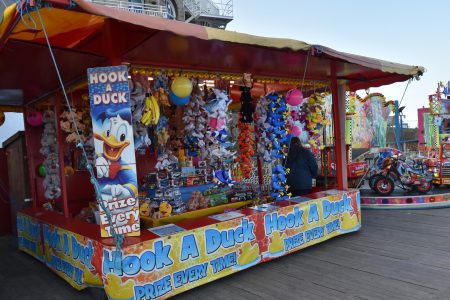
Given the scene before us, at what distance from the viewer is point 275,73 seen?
5.47 meters

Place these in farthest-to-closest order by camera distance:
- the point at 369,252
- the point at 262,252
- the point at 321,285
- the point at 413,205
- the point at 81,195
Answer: the point at 413,205
the point at 81,195
the point at 369,252
the point at 262,252
the point at 321,285

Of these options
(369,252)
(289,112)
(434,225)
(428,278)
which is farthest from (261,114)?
(434,225)

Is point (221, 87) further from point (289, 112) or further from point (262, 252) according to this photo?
point (262, 252)

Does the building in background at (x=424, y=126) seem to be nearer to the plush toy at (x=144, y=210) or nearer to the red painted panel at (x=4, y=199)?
the plush toy at (x=144, y=210)

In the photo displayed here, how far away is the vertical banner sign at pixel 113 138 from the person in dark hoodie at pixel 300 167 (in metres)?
3.26

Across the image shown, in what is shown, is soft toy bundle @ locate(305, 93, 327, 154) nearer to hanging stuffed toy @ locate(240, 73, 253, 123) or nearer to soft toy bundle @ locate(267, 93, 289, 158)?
soft toy bundle @ locate(267, 93, 289, 158)

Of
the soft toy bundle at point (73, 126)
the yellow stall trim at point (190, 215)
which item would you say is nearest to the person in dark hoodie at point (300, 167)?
the yellow stall trim at point (190, 215)

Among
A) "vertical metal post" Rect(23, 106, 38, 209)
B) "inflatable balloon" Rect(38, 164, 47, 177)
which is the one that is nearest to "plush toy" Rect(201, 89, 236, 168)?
"inflatable balloon" Rect(38, 164, 47, 177)

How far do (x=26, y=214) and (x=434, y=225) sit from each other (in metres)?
6.66

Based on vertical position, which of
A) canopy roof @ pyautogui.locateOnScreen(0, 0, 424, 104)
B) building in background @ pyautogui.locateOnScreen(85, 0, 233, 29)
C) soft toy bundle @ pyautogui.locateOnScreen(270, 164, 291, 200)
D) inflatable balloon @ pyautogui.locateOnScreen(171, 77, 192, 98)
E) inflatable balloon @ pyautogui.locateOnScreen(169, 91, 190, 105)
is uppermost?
building in background @ pyautogui.locateOnScreen(85, 0, 233, 29)

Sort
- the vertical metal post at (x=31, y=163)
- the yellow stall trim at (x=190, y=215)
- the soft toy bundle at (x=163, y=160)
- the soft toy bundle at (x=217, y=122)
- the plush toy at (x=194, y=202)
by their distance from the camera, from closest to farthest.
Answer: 1. the soft toy bundle at (x=163, y=160)
2. the soft toy bundle at (x=217, y=122)
3. the yellow stall trim at (x=190, y=215)
4. the plush toy at (x=194, y=202)
5. the vertical metal post at (x=31, y=163)

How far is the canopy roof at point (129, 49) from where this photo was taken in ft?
9.08

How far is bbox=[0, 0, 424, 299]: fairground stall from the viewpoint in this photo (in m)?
3.28

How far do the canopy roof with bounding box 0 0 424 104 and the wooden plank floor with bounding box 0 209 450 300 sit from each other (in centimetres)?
245
